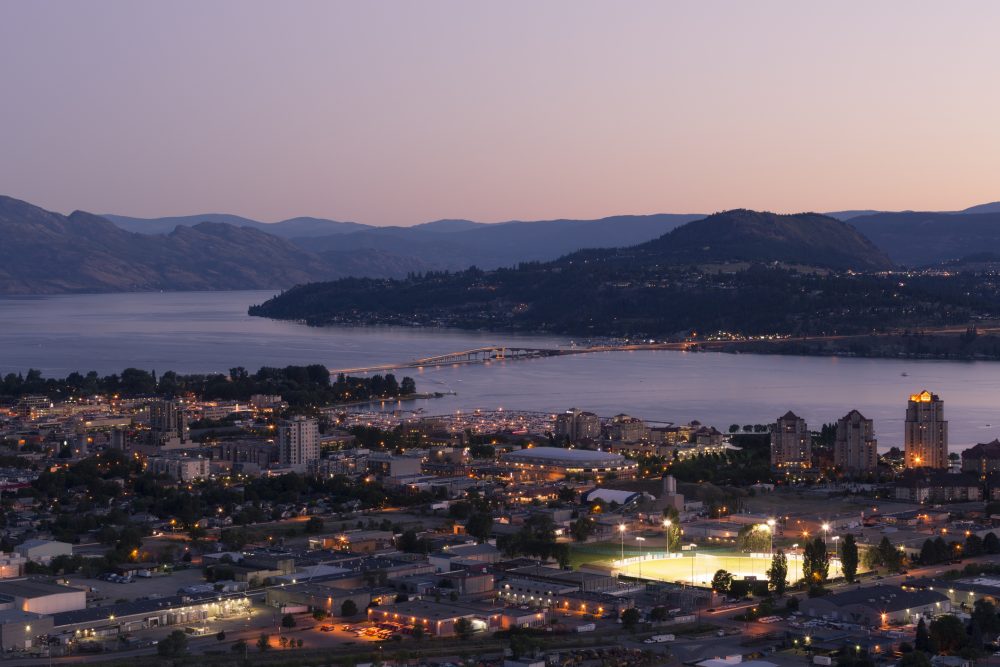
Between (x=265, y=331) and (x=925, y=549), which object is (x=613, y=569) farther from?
(x=265, y=331)

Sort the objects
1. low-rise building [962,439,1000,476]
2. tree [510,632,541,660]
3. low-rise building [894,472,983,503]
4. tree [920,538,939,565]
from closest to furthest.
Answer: tree [510,632,541,660] → tree [920,538,939,565] → low-rise building [894,472,983,503] → low-rise building [962,439,1000,476]

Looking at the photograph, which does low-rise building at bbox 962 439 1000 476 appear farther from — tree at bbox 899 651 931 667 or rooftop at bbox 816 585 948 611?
tree at bbox 899 651 931 667

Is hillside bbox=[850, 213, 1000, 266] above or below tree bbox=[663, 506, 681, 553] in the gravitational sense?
above

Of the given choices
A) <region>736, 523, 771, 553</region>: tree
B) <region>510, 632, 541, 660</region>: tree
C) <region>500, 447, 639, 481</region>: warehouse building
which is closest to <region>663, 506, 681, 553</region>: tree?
<region>736, 523, 771, 553</region>: tree

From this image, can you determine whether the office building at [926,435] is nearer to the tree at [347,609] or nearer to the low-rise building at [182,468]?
the low-rise building at [182,468]

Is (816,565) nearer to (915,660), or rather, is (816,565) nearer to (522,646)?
(915,660)

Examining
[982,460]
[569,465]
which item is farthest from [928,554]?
[569,465]

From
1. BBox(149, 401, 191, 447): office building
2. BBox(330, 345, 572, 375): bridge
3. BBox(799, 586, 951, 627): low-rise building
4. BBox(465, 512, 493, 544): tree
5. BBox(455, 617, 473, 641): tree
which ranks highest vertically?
BBox(330, 345, 572, 375): bridge
